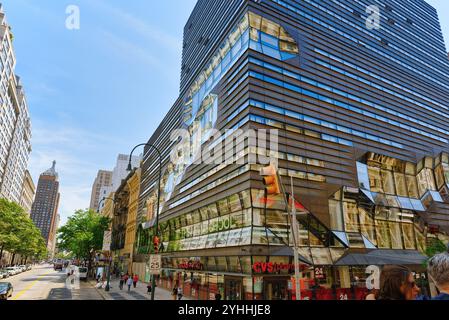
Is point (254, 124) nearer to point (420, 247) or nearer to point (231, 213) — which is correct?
point (231, 213)

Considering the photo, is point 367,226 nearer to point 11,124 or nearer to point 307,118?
point 307,118

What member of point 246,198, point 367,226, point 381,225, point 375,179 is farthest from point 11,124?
point 381,225

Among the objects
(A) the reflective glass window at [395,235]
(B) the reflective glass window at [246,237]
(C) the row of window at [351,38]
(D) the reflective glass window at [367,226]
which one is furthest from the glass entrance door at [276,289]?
(C) the row of window at [351,38]

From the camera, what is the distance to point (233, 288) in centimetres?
2430

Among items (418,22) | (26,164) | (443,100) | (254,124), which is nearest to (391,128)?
(443,100)

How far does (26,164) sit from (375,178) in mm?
167885

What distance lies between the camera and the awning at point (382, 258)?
26203mm

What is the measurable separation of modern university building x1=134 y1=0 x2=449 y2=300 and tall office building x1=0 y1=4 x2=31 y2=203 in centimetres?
7488

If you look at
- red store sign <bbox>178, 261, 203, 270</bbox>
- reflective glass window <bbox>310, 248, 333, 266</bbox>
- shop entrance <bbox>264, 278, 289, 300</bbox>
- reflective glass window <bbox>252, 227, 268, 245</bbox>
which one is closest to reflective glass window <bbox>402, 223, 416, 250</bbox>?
reflective glass window <bbox>310, 248, 333, 266</bbox>

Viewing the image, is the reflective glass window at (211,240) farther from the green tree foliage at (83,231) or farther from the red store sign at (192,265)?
the green tree foliage at (83,231)

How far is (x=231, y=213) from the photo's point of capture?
27078mm

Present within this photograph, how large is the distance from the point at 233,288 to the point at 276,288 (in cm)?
383

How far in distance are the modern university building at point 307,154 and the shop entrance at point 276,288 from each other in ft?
0.29

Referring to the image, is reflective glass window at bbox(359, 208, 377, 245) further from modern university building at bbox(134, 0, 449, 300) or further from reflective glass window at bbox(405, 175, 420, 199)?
reflective glass window at bbox(405, 175, 420, 199)
